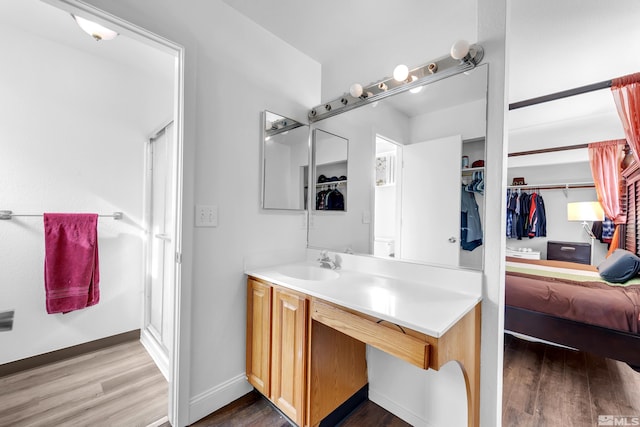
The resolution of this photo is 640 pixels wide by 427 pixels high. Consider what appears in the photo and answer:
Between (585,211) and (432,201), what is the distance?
3.74m

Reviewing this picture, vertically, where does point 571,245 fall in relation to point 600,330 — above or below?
above

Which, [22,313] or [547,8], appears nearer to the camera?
[547,8]

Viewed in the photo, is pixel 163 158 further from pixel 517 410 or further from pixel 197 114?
pixel 517 410

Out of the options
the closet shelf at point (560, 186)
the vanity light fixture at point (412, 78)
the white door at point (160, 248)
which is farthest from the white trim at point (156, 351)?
the closet shelf at point (560, 186)

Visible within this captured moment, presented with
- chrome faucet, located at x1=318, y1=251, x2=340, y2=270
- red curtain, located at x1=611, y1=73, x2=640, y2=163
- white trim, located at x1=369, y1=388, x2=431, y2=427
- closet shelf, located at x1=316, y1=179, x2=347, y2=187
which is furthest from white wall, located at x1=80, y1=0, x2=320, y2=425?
red curtain, located at x1=611, y1=73, x2=640, y2=163

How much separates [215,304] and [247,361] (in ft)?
1.51

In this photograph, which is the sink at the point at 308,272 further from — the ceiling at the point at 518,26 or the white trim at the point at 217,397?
the ceiling at the point at 518,26

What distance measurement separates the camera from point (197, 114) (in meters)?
1.45

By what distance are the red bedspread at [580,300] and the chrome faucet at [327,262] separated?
174 cm

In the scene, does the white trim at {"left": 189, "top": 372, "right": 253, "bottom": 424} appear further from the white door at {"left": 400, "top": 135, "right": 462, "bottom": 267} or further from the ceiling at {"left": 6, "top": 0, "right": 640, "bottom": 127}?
the ceiling at {"left": 6, "top": 0, "right": 640, "bottom": 127}

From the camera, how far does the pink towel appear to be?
185 cm

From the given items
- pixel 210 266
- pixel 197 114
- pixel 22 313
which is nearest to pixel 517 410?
pixel 210 266

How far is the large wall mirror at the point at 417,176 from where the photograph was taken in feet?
4.16

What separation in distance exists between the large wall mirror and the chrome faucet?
0.37 ft
